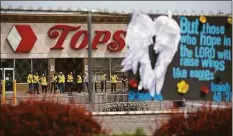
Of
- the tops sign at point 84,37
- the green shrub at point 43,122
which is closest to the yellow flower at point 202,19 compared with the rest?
the green shrub at point 43,122

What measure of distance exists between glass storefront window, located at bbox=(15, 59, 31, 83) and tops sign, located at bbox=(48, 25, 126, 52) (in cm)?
235

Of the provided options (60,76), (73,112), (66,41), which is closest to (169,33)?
(73,112)

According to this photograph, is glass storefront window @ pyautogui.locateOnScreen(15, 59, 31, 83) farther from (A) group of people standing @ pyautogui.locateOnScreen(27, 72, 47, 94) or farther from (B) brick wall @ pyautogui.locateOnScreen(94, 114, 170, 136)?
(B) brick wall @ pyautogui.locateOnScreen(94, 114, 170, 136)

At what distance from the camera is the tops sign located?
32.4 metres

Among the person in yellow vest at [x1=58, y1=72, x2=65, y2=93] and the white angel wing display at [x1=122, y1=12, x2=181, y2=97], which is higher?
the white angel wing display at [x1=122, y1=12, x2=181, y2=97]


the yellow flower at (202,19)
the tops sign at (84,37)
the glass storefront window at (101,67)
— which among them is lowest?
the glass storefront window at (101,67)

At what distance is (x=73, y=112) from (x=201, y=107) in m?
2.47

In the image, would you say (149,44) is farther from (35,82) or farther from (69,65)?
(69,65)

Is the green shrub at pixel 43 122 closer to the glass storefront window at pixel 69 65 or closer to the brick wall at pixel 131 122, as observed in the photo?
the brick wall at pixel 131 122

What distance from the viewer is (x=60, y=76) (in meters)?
30.6

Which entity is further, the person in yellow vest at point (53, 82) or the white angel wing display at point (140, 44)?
the person in yellow vest at point (53, 82)

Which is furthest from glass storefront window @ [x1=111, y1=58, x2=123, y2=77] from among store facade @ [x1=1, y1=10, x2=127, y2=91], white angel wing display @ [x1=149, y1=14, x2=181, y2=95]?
white angel wing display @ [x1=149, y1=14, x2=181, y2=95]

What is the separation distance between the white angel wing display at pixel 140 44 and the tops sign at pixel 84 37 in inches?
911

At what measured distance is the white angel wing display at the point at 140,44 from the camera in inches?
343
